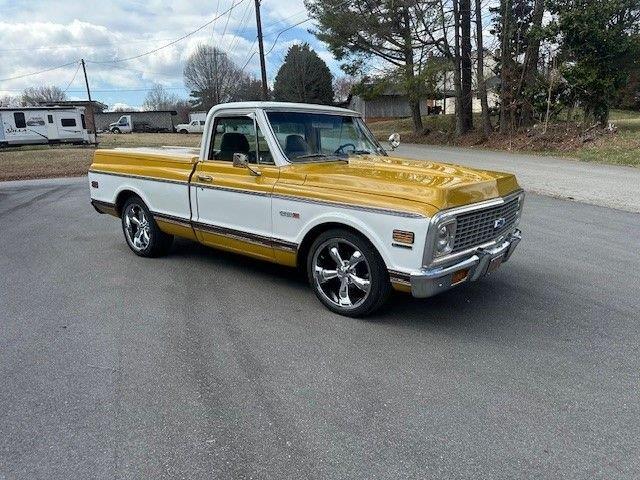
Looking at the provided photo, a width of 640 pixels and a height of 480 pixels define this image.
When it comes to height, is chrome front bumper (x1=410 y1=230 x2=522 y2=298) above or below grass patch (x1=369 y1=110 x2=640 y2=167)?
below

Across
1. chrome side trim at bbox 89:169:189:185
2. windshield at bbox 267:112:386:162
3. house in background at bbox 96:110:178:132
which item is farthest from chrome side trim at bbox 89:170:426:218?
house in background at bbox 96:110:178:132

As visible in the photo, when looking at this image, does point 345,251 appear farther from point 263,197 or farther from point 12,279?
point 12,279

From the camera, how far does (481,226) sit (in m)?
4.04

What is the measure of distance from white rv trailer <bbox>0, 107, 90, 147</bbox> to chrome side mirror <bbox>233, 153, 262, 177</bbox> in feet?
107

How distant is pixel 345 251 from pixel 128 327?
6.47ft

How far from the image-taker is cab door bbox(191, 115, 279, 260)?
4645mm

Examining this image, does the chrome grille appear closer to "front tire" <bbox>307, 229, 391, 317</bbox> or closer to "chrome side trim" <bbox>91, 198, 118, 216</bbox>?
"front tire" <bbox>307, 229, 391, 317</bbox>

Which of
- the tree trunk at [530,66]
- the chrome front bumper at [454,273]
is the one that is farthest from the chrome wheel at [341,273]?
the tree trunk at [530,66]

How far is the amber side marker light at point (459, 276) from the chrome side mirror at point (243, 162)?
2.05 m

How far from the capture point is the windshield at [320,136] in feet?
15.7

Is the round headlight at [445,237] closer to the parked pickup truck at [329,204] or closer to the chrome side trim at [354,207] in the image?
the parked pickup truck at [329,204]

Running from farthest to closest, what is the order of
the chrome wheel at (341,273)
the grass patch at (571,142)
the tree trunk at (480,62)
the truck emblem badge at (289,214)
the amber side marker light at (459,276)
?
the tree trunk at (480,62)
the grass patch at (571,142)
the truck emblem badge at (289,214)
the chrome wheel at (341,273)
the amber side marker light at (459,276)

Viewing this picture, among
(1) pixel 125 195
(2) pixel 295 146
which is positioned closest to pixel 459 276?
(2) pixel 295 146

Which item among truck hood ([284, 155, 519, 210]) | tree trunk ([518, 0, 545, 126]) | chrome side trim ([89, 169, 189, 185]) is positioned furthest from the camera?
tree trunk ([518, 0, 545, 126])
